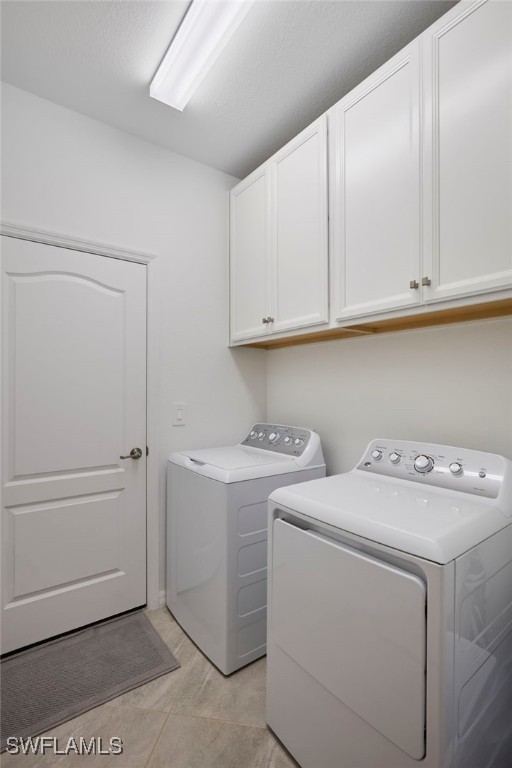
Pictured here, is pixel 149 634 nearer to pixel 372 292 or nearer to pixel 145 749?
pixel 145 749

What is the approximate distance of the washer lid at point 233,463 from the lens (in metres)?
1.68

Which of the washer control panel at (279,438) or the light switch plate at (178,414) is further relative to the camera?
the light switch plate at (178,414)

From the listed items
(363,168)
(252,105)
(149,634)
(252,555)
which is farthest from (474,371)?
(149,634)

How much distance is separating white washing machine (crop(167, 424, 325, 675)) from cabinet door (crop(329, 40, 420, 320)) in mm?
816

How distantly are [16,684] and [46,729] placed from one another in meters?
0.32

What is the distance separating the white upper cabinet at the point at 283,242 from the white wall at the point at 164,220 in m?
0.18

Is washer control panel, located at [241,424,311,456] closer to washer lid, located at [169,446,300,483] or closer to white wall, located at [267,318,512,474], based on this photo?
washer lid, located at [169,446,300,483]

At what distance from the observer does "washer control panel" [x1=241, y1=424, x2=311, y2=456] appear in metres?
2.01

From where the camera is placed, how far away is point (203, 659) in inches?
68.8

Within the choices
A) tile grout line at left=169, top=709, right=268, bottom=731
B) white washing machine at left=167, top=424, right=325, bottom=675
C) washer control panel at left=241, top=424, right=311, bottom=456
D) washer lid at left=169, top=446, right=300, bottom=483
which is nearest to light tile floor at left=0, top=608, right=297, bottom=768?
tile grout line at left=169, top=709, right=268, bottom=731

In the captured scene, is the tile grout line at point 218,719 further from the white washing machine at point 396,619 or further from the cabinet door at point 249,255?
the cabinet door at point 249,255

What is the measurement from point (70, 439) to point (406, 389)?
174 cm

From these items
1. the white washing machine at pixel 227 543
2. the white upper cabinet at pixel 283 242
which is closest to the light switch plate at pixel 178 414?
the white washing machine at pixel 227 543

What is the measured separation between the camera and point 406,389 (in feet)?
5.72
